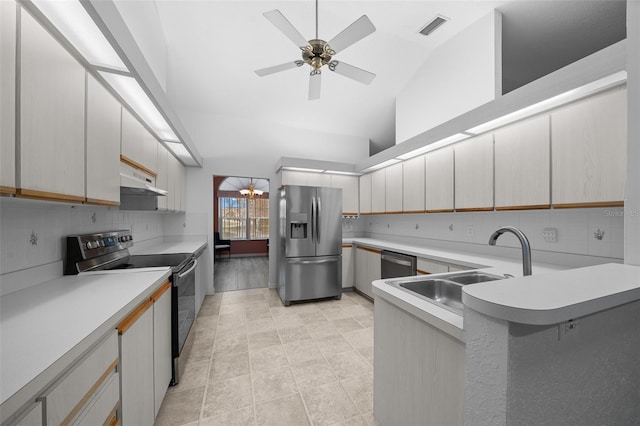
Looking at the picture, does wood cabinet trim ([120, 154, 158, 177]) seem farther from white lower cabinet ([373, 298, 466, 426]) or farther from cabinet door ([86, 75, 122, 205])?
white lower cabinet ([373, 298, 466, 426])

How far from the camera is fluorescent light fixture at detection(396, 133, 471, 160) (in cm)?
247

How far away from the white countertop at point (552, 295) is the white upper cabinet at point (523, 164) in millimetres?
1191

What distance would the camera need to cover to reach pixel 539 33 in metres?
2.50

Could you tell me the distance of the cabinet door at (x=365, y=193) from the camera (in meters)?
4.27

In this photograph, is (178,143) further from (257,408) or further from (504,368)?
(504,368)

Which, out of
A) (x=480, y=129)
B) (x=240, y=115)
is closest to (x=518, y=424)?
(x=480, y=129)

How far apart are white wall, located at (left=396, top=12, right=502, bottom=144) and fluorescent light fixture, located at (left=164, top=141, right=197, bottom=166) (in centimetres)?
309

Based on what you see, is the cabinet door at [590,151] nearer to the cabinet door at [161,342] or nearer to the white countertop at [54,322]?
the white countertop at [54,322]

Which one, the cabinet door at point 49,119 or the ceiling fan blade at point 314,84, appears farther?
the ceiling fan blade at point 314,84

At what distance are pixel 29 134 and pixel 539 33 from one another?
13.5 feet

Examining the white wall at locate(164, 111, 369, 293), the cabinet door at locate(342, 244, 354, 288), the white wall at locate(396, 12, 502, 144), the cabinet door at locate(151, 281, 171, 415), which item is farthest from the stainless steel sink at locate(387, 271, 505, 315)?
the white wall at locate(164, 111, 369, 293)

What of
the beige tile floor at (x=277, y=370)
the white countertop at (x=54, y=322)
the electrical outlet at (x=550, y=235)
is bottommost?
the beige tile floor at (x=277, y=370)

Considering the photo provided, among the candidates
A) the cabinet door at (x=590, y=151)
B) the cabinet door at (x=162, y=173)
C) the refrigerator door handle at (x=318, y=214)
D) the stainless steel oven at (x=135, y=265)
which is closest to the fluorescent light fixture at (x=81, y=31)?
Result: the stainless steel oven at (x=135, y=265)

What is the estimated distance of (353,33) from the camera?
6.01ft
